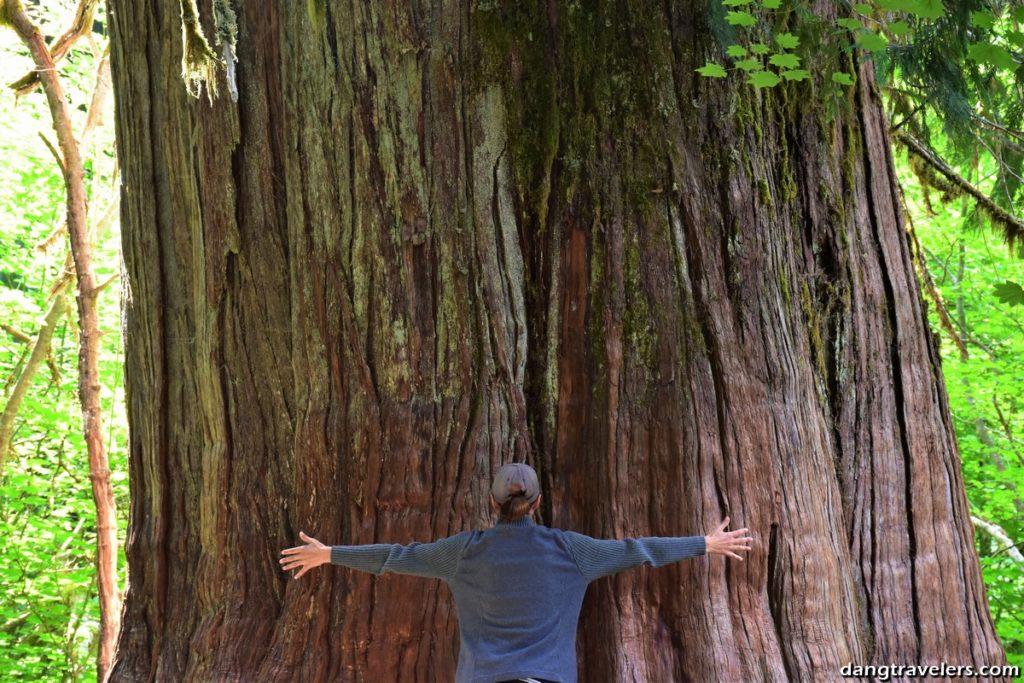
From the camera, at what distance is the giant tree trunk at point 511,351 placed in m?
3.51

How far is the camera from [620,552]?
3125mm

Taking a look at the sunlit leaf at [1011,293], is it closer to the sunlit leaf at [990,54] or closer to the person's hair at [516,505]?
the sunlit leaf at [990,54]

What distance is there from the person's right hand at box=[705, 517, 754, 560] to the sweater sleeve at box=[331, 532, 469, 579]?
0.89 metres

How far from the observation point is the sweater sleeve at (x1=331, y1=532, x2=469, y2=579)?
3.11m

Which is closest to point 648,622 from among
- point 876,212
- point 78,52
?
point 876,212

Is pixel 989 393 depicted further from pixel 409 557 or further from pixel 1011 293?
pixel 409 557

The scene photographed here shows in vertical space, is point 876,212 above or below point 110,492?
above

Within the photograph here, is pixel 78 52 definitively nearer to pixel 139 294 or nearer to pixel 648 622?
pixel 139 294

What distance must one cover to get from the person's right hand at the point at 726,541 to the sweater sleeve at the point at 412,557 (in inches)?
35.1

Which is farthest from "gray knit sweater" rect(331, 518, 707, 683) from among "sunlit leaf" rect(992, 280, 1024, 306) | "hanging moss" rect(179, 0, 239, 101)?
"hanging moss" rect(179, 0, 239, 101)

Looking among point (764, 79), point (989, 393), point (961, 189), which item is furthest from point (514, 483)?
point (989, 393)

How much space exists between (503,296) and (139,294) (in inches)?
65.6

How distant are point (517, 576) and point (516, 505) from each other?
22 centimetres

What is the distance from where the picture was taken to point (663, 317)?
3547 mm
